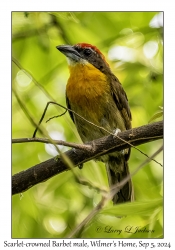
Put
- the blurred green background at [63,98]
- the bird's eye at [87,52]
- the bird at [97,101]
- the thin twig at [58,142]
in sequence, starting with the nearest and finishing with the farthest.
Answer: the thin twig at [58,142] < the blurred green background at [63,98] < the bird at [97,101] < the bird's eye at [87,52]

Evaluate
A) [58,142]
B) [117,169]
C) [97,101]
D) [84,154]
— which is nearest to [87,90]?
[97,101]

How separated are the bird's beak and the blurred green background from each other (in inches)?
5.2

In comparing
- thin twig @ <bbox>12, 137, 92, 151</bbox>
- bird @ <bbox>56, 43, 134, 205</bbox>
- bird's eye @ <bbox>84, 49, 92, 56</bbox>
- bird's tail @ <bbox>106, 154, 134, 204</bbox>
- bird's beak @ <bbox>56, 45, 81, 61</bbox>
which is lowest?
thin twig @ <bbox>12, 137, 92, 151</bbox>

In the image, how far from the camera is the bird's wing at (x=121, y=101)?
18.4 feet

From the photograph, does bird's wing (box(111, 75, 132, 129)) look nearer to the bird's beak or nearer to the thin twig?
the bird's beak

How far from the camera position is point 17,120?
5152mm

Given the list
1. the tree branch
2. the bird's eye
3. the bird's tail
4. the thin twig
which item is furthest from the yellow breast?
the thin twig

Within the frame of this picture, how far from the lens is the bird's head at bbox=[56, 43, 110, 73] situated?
564 centimetres

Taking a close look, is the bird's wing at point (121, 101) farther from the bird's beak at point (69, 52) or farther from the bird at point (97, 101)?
the bird's beak at point (69, 52)

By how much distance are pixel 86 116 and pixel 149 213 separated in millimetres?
2073

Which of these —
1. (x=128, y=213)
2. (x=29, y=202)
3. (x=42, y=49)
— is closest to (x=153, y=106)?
(x=42, y=49)

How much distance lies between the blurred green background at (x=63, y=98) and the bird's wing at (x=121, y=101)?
219 millimetres

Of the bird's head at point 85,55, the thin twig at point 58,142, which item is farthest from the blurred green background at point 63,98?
the thin twig at point 58,142

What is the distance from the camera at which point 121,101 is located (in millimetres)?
5660
